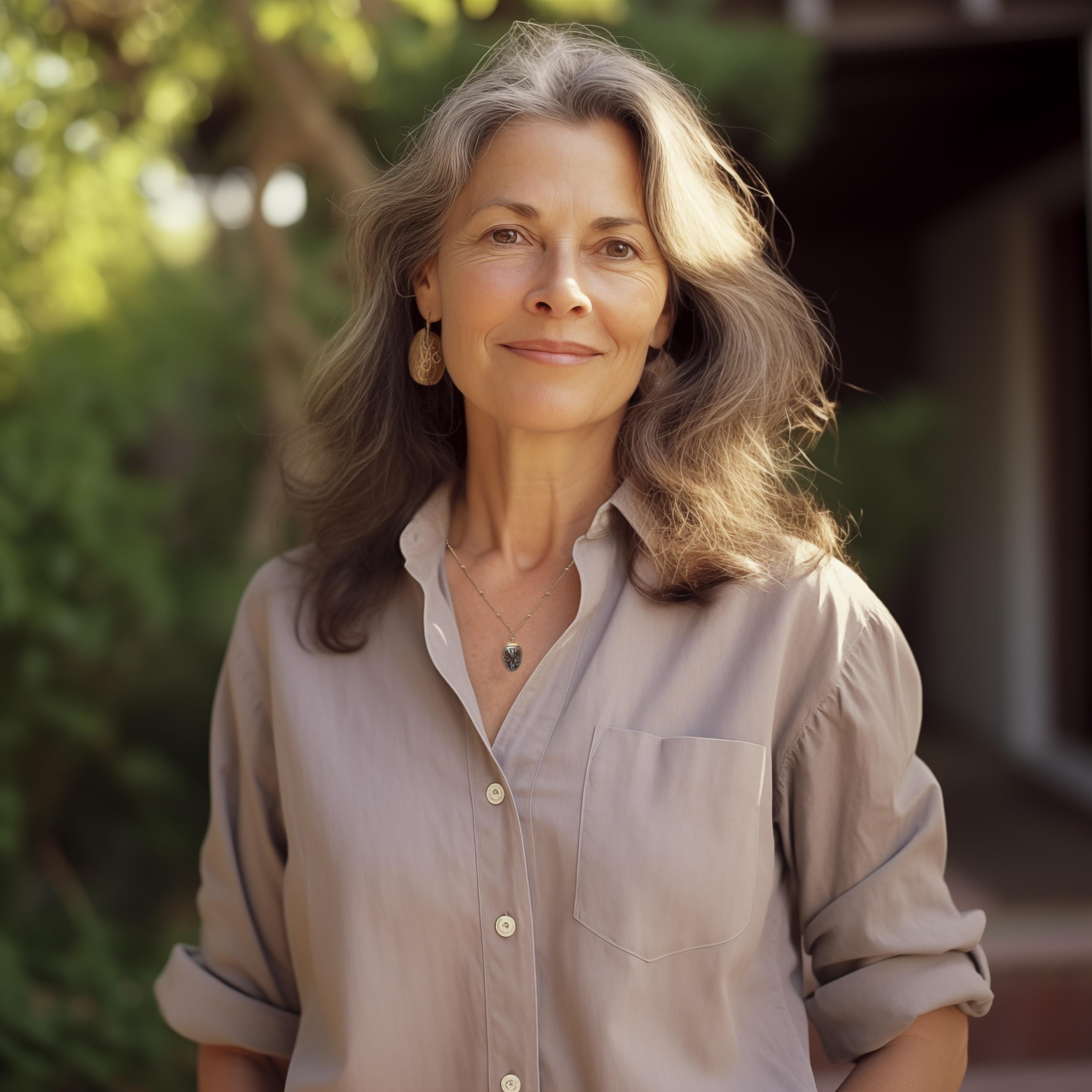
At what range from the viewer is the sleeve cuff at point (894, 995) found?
1.34m

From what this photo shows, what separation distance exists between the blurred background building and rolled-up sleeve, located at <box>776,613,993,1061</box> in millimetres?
1377

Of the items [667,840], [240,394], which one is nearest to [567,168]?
[667,840]

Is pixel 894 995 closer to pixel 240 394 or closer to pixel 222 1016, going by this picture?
pixel 222 1016

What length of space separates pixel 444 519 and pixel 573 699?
388mm

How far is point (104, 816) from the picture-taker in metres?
4.02

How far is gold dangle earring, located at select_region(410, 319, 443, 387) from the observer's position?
5.49 feet

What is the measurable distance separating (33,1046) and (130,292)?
2411 millimetres

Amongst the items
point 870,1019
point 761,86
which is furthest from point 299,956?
point 761,86

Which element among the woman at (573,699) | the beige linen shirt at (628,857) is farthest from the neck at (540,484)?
the beige linen shirt at (628,857)

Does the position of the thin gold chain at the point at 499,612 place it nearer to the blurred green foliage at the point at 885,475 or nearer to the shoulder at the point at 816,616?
the shoulder at the point at 816,616

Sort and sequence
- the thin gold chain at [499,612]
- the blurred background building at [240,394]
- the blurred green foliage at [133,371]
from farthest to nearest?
the blurred background building at [240,394] → the blurred green foliage at [133,371] → the thin gold chain at [499,612]

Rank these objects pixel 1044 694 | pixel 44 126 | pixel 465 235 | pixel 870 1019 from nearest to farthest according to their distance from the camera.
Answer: pixel 870 1019
pixel 465 235
pixel 44 126
pixel 1044 694

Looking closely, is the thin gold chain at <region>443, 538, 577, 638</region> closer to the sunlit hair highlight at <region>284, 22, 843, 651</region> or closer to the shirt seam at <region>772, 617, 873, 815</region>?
the sunlit hair highlight at <region>284, 22, 843, 651</region>

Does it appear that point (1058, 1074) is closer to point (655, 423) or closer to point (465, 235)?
point (655, 423)
